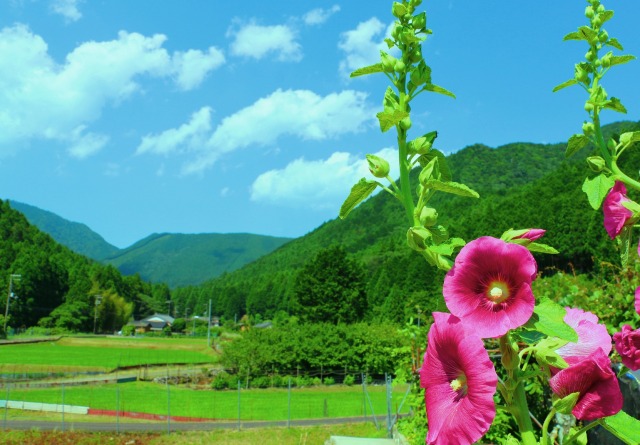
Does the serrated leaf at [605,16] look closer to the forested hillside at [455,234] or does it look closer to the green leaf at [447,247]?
the forested hillside at [455,234]

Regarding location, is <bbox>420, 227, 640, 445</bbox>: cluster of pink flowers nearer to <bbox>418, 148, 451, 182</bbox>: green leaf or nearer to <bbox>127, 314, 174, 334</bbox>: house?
<bbox>418, 148, 451, 182</bbox>: green leaf

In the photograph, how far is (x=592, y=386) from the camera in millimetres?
991

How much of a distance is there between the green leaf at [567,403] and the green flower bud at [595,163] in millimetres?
1119

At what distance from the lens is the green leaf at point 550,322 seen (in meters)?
0.92

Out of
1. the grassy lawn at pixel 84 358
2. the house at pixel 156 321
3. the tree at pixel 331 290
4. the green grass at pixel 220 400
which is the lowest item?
the house at pixel 156 321

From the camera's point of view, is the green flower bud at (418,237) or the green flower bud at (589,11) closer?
the green flower bud at (418,237)

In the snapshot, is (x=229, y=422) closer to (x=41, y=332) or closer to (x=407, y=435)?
(x=407, y=435)

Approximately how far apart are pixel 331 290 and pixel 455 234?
3827 cm

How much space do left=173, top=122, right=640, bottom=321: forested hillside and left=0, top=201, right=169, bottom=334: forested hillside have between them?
96.5 ft

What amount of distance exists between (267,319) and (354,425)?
365 ft

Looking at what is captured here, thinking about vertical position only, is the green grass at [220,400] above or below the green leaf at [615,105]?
below

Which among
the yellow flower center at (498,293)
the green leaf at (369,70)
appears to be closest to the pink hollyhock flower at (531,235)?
the yellow flower center at (498,293)

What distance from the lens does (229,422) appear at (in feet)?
64.2

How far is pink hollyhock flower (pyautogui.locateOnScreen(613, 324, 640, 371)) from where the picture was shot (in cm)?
119
